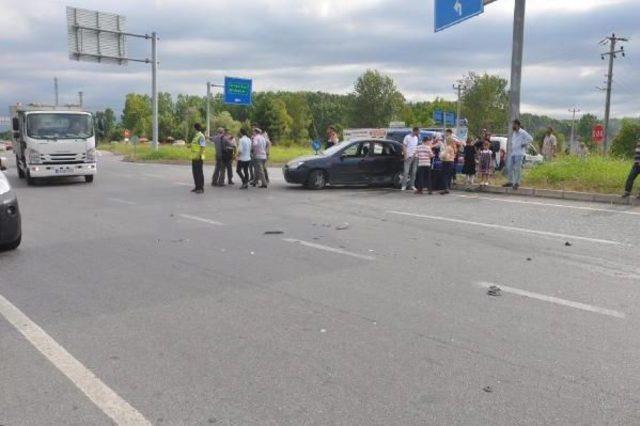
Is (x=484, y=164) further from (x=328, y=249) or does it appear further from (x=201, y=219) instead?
(x=328, y=249)

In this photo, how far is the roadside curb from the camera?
13.7 m

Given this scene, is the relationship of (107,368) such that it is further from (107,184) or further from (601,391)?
(107,184)

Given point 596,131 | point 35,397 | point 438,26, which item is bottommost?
point 35,397

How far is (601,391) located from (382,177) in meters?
13.7

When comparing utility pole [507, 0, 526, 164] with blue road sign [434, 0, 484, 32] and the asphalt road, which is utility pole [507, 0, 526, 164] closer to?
blue road sign [434, 0, 484, 32]

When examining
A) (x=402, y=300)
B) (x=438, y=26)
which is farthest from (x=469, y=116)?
(x=402, y=300)

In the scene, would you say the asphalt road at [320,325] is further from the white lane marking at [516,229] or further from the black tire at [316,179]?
the black tire at [316,179]

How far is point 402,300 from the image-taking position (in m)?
5.79

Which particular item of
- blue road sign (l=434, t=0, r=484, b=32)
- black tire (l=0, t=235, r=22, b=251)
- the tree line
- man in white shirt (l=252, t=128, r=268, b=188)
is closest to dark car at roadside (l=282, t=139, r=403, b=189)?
man in white shirt (l=252, t=128, r=268, b=188)

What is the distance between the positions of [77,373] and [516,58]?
16.8 meters

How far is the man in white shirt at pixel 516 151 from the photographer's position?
15672 millimetres

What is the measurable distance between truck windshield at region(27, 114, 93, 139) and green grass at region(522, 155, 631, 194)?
43.7ft

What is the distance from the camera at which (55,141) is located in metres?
18.1

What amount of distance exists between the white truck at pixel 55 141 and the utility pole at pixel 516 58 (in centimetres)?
1296
